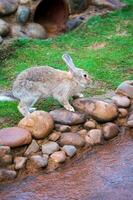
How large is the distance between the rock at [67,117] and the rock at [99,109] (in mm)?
134

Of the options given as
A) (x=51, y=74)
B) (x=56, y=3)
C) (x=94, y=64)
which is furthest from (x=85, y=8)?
(x=51, y=74)

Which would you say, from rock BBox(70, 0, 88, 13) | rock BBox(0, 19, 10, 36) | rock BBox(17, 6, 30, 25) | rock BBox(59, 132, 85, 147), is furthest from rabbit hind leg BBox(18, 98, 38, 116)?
rock BBox(70, 0, 88, 13)

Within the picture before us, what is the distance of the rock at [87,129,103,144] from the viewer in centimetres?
650

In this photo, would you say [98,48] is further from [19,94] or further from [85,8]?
[19,94]

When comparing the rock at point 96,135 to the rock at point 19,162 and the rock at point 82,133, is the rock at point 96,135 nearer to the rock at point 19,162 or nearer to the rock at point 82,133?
the rock at point 82,133

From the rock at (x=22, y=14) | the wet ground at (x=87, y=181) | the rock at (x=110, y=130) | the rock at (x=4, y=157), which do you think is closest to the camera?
the wet ground at (x=87, y=181)

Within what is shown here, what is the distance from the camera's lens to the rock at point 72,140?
20.7 ft

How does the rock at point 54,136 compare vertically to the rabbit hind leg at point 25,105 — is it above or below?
below

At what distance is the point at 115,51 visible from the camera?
371 inches

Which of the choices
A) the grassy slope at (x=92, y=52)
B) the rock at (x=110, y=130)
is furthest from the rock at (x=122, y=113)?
the grassy slope at (x=92, y=52)

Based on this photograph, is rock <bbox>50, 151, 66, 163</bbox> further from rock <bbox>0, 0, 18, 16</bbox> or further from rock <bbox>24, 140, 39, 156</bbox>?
rock <bbox>0, 0, 18, 16</bbox>

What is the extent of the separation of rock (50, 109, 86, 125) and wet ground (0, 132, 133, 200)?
0.43 meters

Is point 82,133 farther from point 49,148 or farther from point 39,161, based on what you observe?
point 39,161

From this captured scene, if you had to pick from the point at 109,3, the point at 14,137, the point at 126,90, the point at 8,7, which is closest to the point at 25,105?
the point at 14,137
